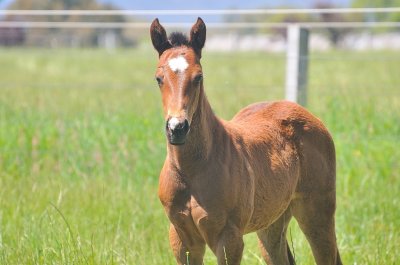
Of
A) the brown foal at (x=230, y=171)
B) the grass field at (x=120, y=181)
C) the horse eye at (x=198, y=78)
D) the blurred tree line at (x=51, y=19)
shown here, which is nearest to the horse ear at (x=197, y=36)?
the brown foal at (x=230, y=171)

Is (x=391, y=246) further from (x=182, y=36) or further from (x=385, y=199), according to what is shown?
(x=182, y=36)

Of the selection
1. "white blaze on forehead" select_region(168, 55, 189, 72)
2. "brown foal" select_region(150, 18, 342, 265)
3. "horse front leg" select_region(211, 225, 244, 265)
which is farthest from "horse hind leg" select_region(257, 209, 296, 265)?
"white blaze on forehead" select_region(168, 55, 189, 72)

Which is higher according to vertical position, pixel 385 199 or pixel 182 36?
pixel 182 36

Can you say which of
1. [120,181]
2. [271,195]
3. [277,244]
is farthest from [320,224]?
[120,181]

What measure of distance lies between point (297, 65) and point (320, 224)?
2764mm

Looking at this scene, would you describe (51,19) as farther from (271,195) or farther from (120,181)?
(271,195)

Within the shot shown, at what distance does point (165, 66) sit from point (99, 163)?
12.5ft

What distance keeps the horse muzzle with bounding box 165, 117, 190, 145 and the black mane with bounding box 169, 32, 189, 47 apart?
632mm

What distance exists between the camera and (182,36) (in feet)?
13.8

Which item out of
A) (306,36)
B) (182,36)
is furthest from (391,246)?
(306,36)

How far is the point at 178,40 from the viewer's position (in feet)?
13.8

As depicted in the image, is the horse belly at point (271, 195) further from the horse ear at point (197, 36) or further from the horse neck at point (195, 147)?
the horse ear at point (197, 36)

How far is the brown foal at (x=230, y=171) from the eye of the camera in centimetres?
401

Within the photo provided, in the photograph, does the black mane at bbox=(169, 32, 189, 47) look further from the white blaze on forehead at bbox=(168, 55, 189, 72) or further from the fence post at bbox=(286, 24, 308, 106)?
Answer: the fence post at bbox=(286, 24, 308, 106)
